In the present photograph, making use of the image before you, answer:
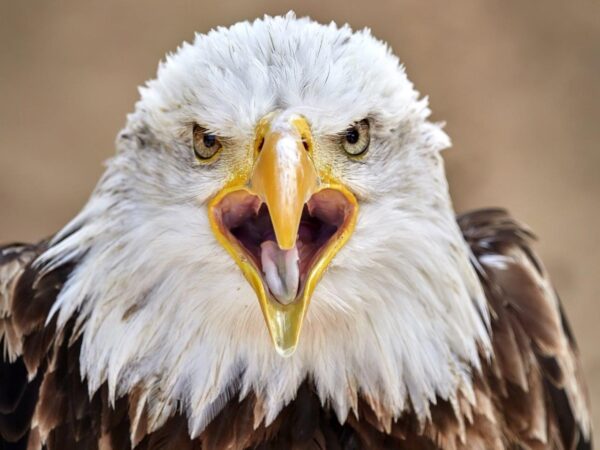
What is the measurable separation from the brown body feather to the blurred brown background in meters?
1.39

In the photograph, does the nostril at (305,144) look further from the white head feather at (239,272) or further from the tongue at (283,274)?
the tongue at (283,274)

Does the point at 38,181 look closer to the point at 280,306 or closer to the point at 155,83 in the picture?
the point at 155,83

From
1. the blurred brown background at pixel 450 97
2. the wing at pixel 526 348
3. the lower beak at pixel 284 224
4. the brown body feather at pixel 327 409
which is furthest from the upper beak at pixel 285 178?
the blurred brown background at pixel 450 97

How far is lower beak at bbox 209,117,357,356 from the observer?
55.0 inches

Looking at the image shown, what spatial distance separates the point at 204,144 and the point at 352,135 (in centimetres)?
19

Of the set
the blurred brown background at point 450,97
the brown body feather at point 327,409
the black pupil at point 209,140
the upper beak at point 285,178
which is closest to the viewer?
the upper beak at point 285,178

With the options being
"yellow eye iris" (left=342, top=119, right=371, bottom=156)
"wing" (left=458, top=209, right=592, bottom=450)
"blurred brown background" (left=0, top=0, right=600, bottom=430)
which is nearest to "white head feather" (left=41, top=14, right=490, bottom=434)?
"yellow eye iris" (left=342, top=119, right=371, bottom=156)

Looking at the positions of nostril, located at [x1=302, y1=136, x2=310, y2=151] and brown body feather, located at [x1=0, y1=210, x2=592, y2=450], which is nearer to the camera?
nostril, located at [x1=302, y1=136, x2=310, y2=151]

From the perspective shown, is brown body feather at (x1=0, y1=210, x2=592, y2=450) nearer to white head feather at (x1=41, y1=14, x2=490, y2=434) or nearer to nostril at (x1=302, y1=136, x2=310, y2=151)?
white head feather at (x1=41, y1=14, x2=490, y2=434)

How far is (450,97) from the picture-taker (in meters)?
3.46

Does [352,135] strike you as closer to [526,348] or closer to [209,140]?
[209,140]

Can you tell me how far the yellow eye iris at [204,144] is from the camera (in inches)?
60.0

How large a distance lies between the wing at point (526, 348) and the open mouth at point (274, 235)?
35 centimetres

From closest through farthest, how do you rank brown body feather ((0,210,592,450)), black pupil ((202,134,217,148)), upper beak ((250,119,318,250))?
upper beak ((250,119,318,250)) → black pupil ((202,134,217,148)) → brown body feather ((0,210,592,450))
